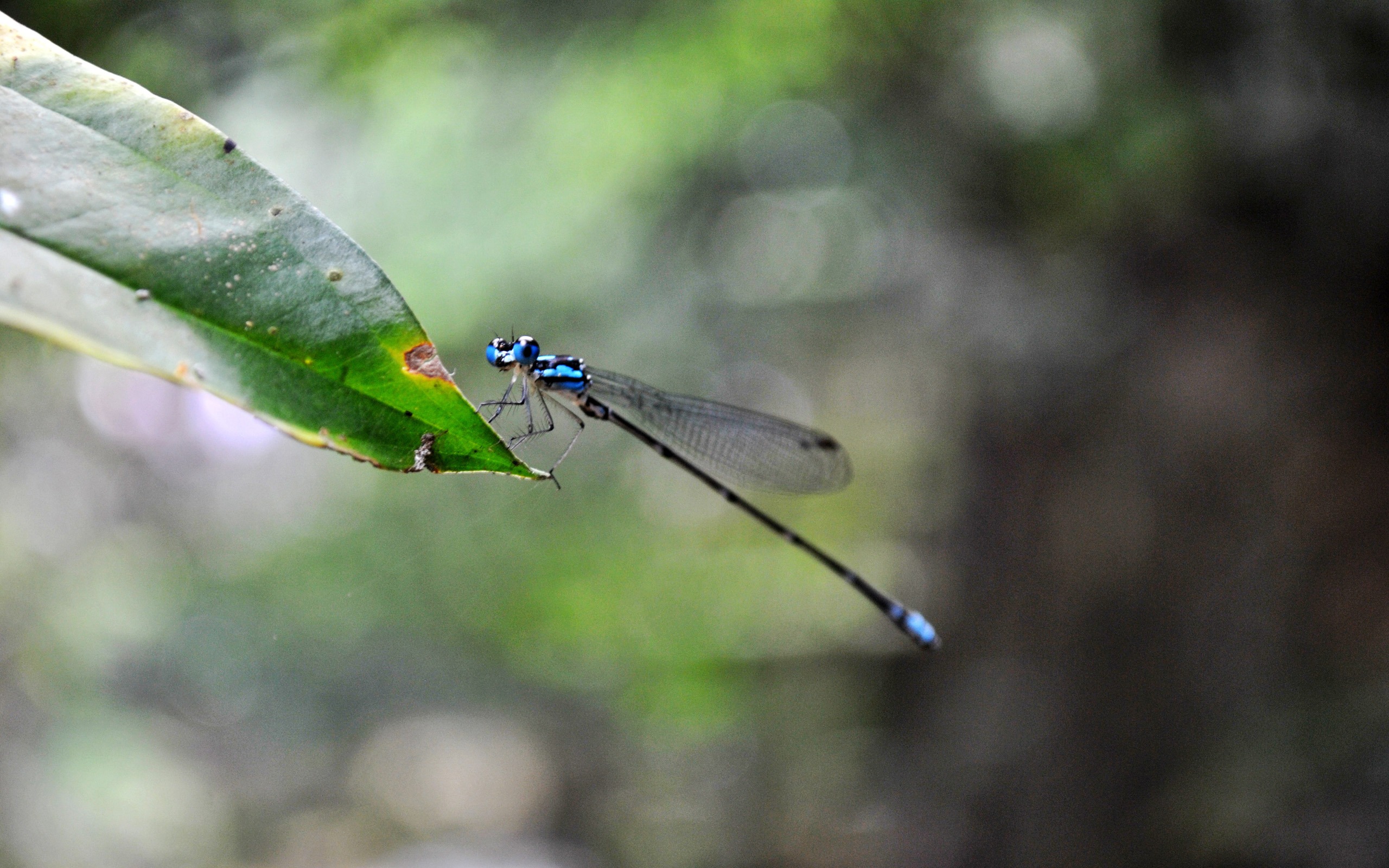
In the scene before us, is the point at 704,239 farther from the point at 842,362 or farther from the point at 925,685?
the point at 925,685

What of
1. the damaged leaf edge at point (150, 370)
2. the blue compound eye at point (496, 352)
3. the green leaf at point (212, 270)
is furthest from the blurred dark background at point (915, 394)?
the damaged leaf edge at point (150, 370)

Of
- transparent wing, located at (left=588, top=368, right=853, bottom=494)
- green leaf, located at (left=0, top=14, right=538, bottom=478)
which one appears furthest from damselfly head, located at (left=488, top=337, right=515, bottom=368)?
green leaf, located at (left=0, top=14, right=538, bottom=478)

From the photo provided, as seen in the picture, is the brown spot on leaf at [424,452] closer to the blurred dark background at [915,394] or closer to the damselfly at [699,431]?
the damselfly at [699,431]

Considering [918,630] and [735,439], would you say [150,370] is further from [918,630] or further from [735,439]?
[918,630]

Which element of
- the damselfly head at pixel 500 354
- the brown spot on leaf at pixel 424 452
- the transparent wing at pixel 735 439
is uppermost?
the transparent wing at pixel 735 439

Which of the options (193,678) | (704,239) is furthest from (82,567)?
(704,239)

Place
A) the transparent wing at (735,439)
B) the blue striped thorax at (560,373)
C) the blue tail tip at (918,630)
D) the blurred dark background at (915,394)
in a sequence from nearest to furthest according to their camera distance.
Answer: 1. the blue striped thorax at (560,373)
2. the transparent wing at (735,439)
3. the blue tail tip at (918,630)
4. the blurred dark background at (915,394)

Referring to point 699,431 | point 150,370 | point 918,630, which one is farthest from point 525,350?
point 918,630
